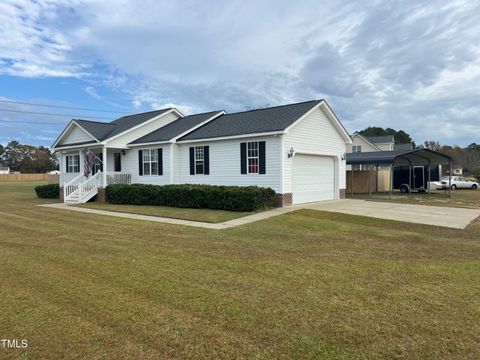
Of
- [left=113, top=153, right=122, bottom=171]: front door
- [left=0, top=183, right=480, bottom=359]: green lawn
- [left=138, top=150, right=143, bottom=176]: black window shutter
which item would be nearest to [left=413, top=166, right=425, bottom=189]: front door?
[left=138, top=150, right=143, bottom=176]: black window shutter

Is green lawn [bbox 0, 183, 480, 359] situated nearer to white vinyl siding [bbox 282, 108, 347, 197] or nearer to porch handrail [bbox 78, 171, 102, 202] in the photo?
white vinyl siding [bbox 282, 108, 347, 197]

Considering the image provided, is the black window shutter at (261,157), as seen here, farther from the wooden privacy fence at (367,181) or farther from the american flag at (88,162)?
the american flag at (88,162)

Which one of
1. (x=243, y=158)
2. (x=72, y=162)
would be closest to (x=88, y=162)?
(x=72, y=162)

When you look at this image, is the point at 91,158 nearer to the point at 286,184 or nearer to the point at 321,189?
the point at 286,184

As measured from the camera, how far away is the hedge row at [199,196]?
14758mm

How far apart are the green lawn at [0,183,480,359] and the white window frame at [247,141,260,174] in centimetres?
806

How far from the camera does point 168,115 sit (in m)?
25.1

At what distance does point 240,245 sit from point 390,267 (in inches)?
130

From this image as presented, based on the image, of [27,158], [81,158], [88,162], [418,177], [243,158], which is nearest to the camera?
[243,158]

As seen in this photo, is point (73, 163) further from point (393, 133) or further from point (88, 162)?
point (393, 133)

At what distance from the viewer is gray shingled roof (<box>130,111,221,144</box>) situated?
21177 millimetres

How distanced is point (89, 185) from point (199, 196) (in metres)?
8.68

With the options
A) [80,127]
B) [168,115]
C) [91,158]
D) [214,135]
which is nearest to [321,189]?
[214,135]

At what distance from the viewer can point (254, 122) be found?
61.1 ft
